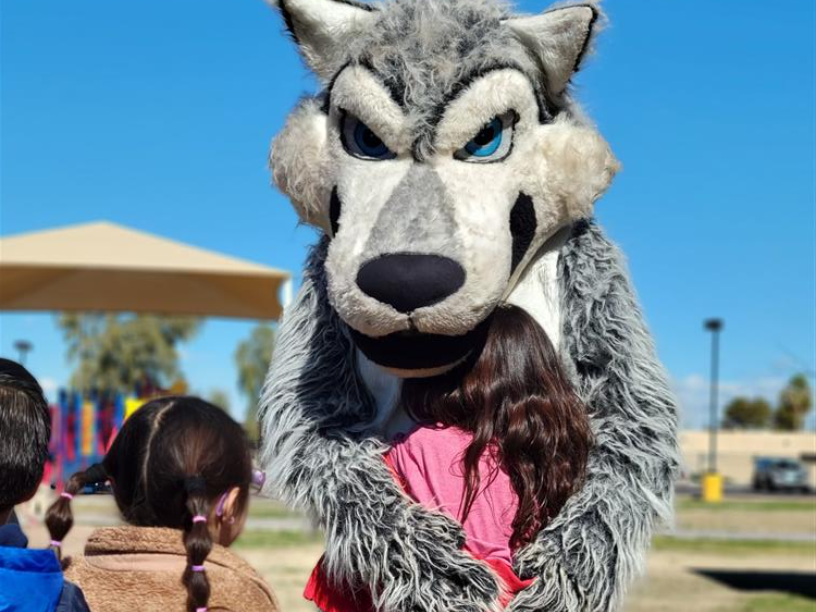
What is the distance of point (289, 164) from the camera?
88.4 inches

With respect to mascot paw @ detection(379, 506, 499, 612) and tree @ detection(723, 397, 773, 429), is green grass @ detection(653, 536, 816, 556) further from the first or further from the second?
tree @ detection(723, 397, 773, 429)

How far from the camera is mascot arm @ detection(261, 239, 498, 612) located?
6.28ft

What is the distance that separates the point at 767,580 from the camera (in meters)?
9.14

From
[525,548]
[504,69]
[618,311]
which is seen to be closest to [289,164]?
[504,69]

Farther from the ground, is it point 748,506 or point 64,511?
point 64,511

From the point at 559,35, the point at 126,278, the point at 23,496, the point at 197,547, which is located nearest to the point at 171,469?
the point at 197,547

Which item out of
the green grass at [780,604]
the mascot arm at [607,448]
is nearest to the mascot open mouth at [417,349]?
the mascot arm at [607,448]

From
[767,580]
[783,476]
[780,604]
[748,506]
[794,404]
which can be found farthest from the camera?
[794,404]

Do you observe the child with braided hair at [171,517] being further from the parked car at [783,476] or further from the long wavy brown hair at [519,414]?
the parked car at [783,476]

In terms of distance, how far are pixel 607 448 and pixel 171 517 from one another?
3.03 ft

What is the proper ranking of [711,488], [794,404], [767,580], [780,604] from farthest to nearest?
[794,404]
[711,488]
[767,580]
[780,604]

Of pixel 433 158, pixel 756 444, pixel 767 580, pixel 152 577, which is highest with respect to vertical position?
pixel 433 158

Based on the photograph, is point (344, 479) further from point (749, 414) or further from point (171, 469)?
point (749, 414)

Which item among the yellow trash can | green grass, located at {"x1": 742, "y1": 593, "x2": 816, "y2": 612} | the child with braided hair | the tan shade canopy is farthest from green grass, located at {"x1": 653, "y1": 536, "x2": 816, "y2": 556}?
the yellow trash can
